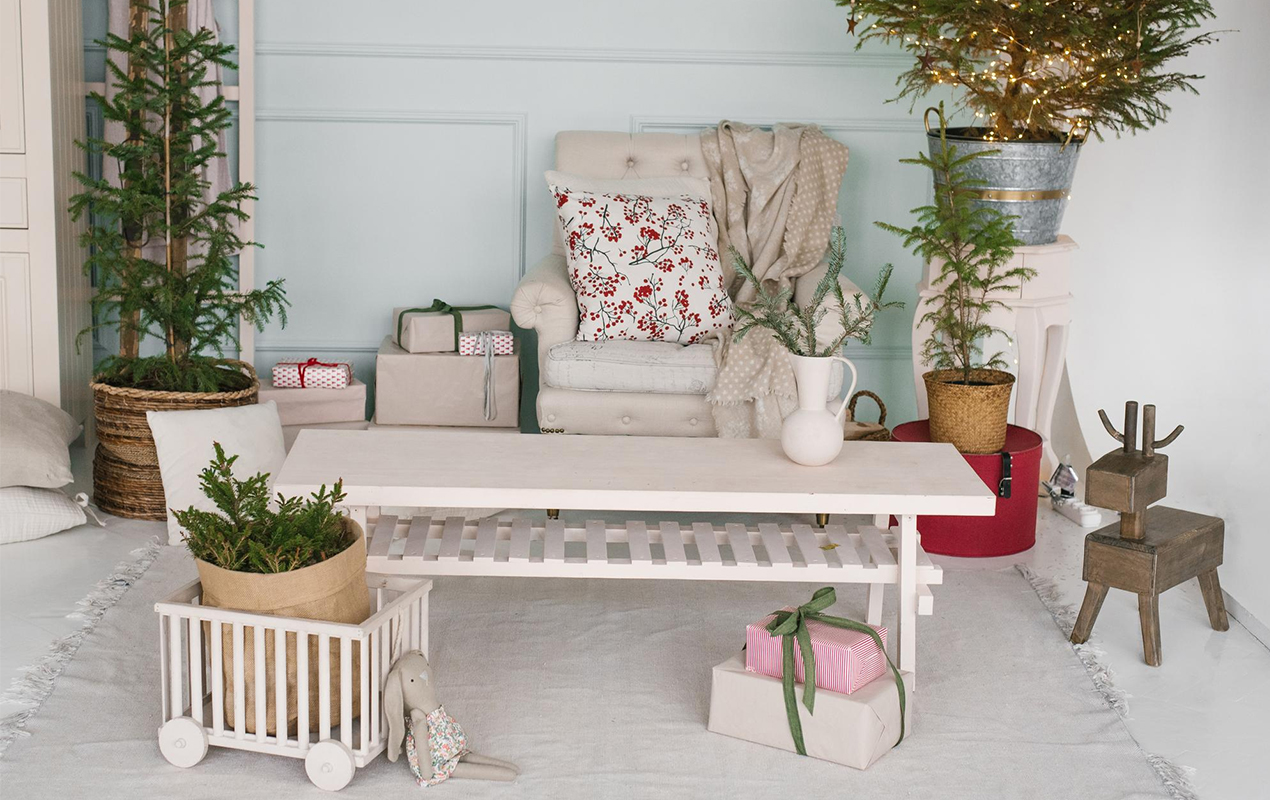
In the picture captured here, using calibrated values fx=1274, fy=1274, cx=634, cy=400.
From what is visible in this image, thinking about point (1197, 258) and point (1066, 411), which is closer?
point (1197, 258)

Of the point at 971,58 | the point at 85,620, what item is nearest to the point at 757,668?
the point at 85,620

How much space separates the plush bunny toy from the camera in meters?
1.89

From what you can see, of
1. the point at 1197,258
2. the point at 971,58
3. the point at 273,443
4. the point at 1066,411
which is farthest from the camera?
the point at 1066,411

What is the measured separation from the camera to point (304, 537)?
6.31ft

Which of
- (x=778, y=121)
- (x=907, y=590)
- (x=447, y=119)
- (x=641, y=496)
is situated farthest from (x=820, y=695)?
(x=447, y=119)

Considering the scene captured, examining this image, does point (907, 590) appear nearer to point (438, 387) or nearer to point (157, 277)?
point (438, 387)

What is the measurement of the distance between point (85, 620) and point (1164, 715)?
2.02 meters

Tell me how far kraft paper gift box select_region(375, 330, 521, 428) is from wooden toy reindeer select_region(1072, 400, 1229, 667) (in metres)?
1.69

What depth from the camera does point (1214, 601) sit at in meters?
2.56

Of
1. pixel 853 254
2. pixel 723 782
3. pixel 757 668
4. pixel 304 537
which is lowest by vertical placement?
pixel 723 782

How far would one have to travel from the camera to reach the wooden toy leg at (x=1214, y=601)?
8.34 ft

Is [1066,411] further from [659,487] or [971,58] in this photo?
[659,487]

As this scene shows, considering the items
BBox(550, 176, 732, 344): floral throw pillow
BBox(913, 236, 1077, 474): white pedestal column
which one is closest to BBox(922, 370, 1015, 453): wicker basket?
BBox(913, 236, 1077, 474): white pedestal column

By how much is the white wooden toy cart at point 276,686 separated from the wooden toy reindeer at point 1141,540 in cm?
130
